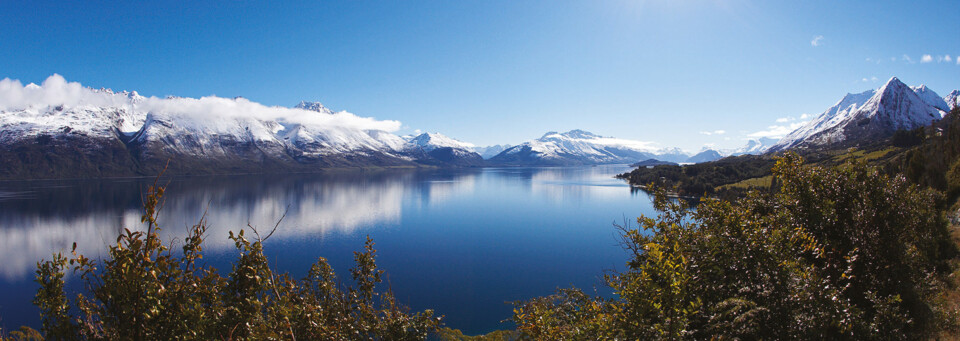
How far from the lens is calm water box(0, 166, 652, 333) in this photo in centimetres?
4366

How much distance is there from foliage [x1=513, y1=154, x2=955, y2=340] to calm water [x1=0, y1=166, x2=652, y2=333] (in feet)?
44.5

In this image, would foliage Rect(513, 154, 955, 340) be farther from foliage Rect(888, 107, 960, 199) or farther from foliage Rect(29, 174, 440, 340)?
foliage Rect(888, 107, 960, 199)

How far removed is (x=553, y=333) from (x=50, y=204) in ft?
528

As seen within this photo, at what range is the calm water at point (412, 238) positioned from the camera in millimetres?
43656

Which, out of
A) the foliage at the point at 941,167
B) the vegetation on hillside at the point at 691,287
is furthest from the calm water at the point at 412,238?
the foliage at the point at 941,167

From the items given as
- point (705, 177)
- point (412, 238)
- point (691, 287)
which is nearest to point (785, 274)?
point (691, 287)

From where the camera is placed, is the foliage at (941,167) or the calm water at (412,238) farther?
the calm water at (412,238)

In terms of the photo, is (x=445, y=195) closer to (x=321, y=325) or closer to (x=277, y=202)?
(x=277, y=202)

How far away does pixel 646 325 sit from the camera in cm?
700

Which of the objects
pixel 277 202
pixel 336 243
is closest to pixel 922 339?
pixel 336 243

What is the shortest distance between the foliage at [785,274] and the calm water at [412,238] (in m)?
13.6

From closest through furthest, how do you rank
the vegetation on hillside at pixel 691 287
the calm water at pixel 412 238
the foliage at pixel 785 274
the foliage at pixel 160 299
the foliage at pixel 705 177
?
the foliage at pixel 160 299
the vegetation on hillside at pixel 691 287
the foliage at pixel 785 274
the calm water at pixel 412 238
the foliage at pixel 705 177

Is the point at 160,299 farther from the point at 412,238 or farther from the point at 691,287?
the point at 412,238

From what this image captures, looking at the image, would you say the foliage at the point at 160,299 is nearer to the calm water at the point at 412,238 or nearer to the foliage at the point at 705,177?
the calm water at the point at 412,238
